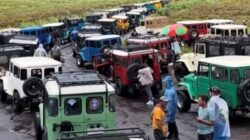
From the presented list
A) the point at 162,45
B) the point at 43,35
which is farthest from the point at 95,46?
the point at 43,35

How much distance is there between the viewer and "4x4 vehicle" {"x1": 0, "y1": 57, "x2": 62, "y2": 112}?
1942 centimetres

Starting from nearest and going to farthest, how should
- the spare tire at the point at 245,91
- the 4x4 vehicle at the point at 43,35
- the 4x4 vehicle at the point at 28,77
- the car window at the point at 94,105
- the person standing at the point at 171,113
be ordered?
1. the car window at the point at 94,105
2. the person standing at the point at 171,113
3. the spare tire at the point at 245,91
4. the 4x4 vehicle at the point at 28,77
5. the 4x4 vehicle at the point at 43,35

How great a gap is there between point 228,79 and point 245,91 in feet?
2.30

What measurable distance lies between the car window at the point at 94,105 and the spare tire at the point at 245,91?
4.87 m

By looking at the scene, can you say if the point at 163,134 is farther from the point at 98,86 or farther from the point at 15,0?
the point at 15,0

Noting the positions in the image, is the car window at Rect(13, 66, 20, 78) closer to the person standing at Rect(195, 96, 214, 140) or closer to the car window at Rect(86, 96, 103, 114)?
the car window at Rect(86, 96, 103, 114)

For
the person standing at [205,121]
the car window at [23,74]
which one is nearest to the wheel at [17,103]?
the car window at [23,74]

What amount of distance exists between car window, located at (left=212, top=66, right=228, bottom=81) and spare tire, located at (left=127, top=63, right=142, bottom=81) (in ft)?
15.8

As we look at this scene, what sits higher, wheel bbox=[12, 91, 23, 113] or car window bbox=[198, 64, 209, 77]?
car window bbox=[198, 64, 209, 77]

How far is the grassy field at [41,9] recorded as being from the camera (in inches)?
2403

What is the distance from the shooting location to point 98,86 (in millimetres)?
13227

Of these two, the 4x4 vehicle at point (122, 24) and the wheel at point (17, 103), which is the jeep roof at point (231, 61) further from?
the 4x4 vehicle at point (122, 24)

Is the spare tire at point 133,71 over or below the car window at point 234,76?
below

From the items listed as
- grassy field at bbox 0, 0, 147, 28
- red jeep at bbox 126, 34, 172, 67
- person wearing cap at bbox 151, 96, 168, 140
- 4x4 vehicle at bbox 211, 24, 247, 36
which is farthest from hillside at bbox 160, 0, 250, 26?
person wearing cap at bbox 151, 96, 168, 140
